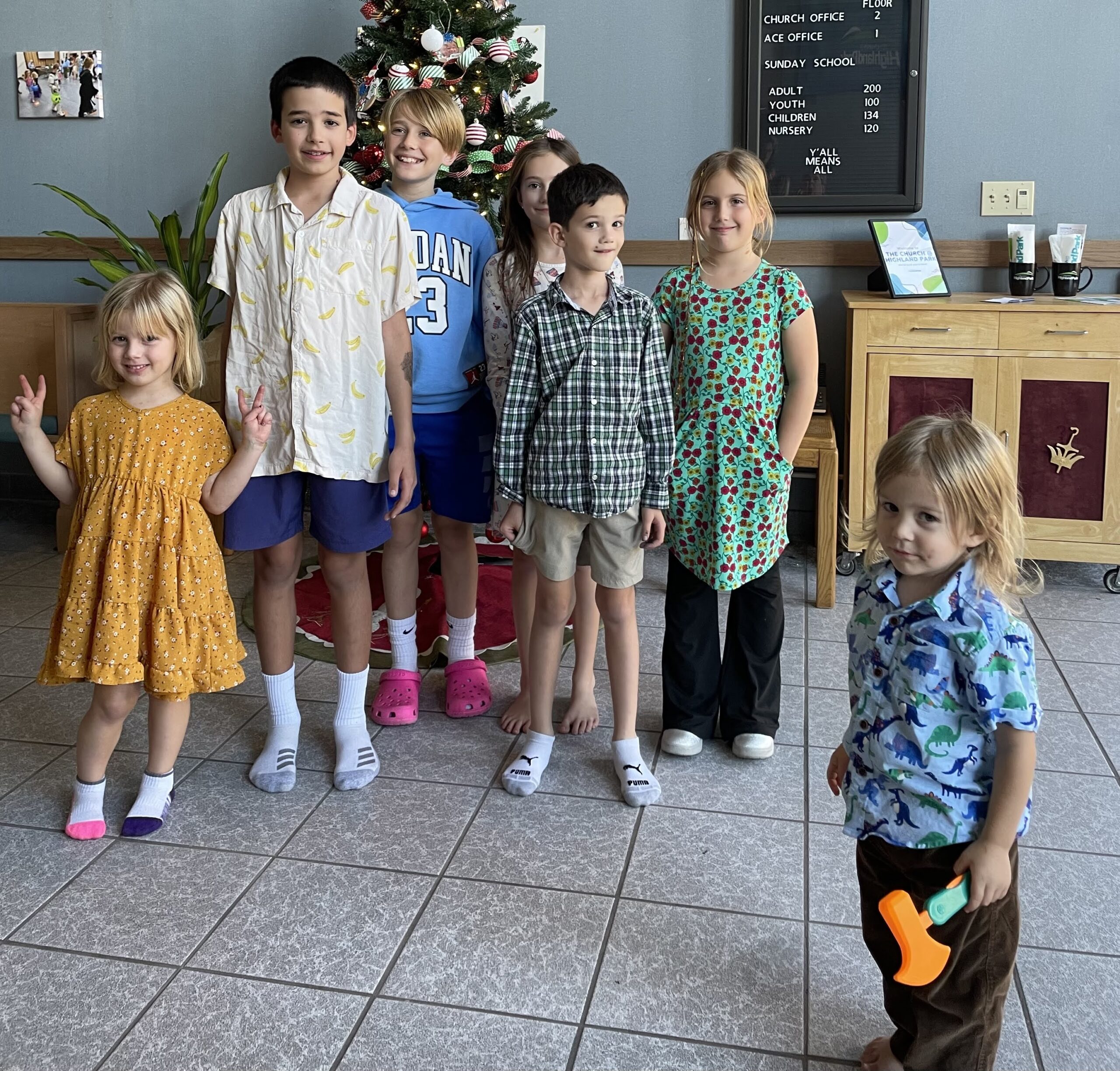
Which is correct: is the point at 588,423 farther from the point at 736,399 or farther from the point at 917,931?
the point at 917,931

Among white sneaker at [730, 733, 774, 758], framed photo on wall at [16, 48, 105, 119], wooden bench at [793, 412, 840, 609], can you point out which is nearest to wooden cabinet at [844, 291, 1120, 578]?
wooden bench at [793, 412, 840, 609]

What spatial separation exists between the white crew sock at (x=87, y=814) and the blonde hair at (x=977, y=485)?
4.72 ft

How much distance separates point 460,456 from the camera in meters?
2.31

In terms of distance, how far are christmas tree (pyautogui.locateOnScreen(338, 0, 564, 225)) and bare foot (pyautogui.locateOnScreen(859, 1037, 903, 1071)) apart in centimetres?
252

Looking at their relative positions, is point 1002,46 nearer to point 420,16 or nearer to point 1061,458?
point 1061,458

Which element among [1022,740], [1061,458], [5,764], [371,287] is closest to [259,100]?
[371,287]

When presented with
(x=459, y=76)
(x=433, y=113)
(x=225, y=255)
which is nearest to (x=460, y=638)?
(x=225, y=255)

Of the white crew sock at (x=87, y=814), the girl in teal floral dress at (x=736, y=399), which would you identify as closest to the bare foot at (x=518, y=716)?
the girl in teal floral dress at (x=736, y=399)

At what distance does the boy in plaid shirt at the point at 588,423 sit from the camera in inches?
74.5

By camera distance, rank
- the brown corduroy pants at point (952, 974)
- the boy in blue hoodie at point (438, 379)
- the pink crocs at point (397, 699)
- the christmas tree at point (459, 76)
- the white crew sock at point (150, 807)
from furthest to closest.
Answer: the christmas tree at point (459, 76) → the pink crocs at point (397, 699) → the boy in blue hoodie at point (438, 379) → the white crew sock at point (150, 807) → the brown corduroy pants at point (952, 974)

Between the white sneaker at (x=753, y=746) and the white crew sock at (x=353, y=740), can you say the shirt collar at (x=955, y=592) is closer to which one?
the white sneaker at (x=753, y=746)

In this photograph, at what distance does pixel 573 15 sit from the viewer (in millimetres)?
3604

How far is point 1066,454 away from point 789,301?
4.93 ft

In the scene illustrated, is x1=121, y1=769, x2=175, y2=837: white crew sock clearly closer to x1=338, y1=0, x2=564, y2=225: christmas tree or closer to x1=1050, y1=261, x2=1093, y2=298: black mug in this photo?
x1=338, y1=0, x2=564, y2=225: christmas tree
